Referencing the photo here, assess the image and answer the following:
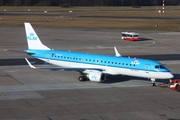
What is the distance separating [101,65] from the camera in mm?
53125

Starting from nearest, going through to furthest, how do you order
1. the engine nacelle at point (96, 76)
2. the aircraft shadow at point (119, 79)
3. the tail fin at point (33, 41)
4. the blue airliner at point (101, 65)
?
the blue airliner at point (101, 65) < the engine nacelle at point (96, 76) < the aircraft shadow at point (119, 79) < the tail fin at point (33, 41)

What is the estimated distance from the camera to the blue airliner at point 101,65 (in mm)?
50156

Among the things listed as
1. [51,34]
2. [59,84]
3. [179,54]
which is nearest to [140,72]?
[59,84]

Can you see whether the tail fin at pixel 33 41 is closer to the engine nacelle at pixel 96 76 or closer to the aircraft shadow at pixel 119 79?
the engine nacelle at pixel 96 76

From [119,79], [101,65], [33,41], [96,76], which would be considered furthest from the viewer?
[33,41]

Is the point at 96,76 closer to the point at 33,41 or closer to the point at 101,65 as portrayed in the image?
the point at 101,65

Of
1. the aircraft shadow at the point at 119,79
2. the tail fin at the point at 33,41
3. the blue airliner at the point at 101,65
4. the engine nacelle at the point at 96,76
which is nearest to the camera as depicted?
the blue airliner at the point at 101,65

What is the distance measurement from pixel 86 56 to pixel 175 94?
510 inches

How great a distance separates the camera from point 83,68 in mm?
53000

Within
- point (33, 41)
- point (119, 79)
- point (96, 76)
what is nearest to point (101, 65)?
point (96, 76)

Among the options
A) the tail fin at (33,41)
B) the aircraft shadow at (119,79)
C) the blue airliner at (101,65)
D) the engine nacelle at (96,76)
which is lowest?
the aircraft shadow at (119,79)

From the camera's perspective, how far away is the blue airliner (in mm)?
50156

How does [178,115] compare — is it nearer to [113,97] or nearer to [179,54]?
[113,97]

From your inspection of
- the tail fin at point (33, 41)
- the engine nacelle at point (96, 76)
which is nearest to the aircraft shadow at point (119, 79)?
the engine nacelle at point (96, 76)
